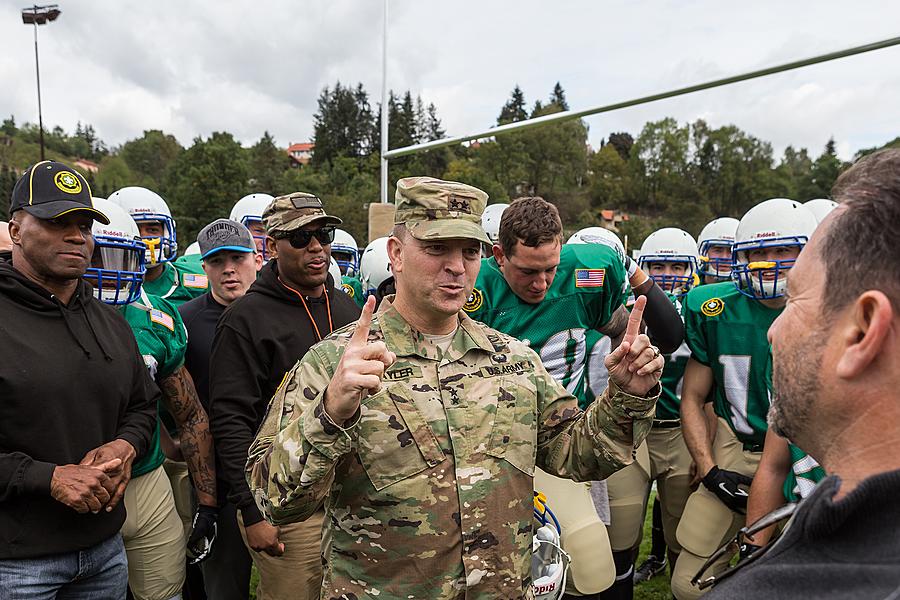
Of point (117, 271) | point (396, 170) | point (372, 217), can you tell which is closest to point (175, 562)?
point (117, 271)

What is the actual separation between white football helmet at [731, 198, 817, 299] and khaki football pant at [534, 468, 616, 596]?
5.08 feet

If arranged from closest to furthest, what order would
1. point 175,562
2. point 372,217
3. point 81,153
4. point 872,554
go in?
point 872,554, point 175,562, point 372,217, point 81,153

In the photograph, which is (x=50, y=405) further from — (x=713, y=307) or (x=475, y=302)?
(x=713, y=307)

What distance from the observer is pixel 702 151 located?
7450cm

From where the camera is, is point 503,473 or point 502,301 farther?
point 502,301

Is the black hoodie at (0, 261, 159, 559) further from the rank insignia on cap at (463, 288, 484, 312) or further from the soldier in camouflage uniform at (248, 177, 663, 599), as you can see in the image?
the rank insignia on cap at (463, 288, 484, 312)

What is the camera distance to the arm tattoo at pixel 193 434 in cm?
339

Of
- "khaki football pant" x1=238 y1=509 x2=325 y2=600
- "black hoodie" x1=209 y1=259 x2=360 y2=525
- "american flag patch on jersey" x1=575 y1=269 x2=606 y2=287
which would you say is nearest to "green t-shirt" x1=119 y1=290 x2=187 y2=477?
"black hoodie" x1=209 y1=259 x2=360 y2=525

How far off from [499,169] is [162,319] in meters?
64.4

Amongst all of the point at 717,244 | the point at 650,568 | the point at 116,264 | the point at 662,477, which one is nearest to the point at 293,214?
the point at 116,264

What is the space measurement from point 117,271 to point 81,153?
363 feet

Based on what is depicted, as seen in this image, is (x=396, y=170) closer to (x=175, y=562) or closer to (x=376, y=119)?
(x=376, y=119)

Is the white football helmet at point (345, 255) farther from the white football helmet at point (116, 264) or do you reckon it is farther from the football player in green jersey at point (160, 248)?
the white football helmet at point (116, 264)

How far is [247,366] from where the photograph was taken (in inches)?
125
